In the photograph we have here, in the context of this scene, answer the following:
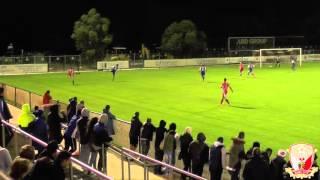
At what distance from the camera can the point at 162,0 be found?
11519cm

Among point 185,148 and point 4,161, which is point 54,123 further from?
point 4,161

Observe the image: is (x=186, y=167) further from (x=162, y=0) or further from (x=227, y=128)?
(x=162, y=0)

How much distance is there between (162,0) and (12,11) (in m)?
34.1

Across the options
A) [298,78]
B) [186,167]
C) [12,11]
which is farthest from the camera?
[12,11]

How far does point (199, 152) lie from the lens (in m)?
14.5

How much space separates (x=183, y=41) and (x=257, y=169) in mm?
78115

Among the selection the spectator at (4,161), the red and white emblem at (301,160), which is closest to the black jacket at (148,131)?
the red and white emblem at (301,160)

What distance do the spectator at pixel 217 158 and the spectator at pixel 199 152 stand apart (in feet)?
1.50

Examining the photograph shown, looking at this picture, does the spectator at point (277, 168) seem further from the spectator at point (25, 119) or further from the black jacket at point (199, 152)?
the spectator at point (25, 119)

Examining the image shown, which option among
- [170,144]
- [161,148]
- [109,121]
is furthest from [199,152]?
[109,121]

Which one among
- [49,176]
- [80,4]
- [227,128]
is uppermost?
[80,4]

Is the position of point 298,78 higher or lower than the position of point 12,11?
lower

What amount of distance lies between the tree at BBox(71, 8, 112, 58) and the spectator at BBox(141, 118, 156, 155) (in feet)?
211

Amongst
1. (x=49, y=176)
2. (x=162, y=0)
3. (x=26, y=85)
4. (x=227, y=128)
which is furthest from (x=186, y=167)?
(x=162, y=0)
